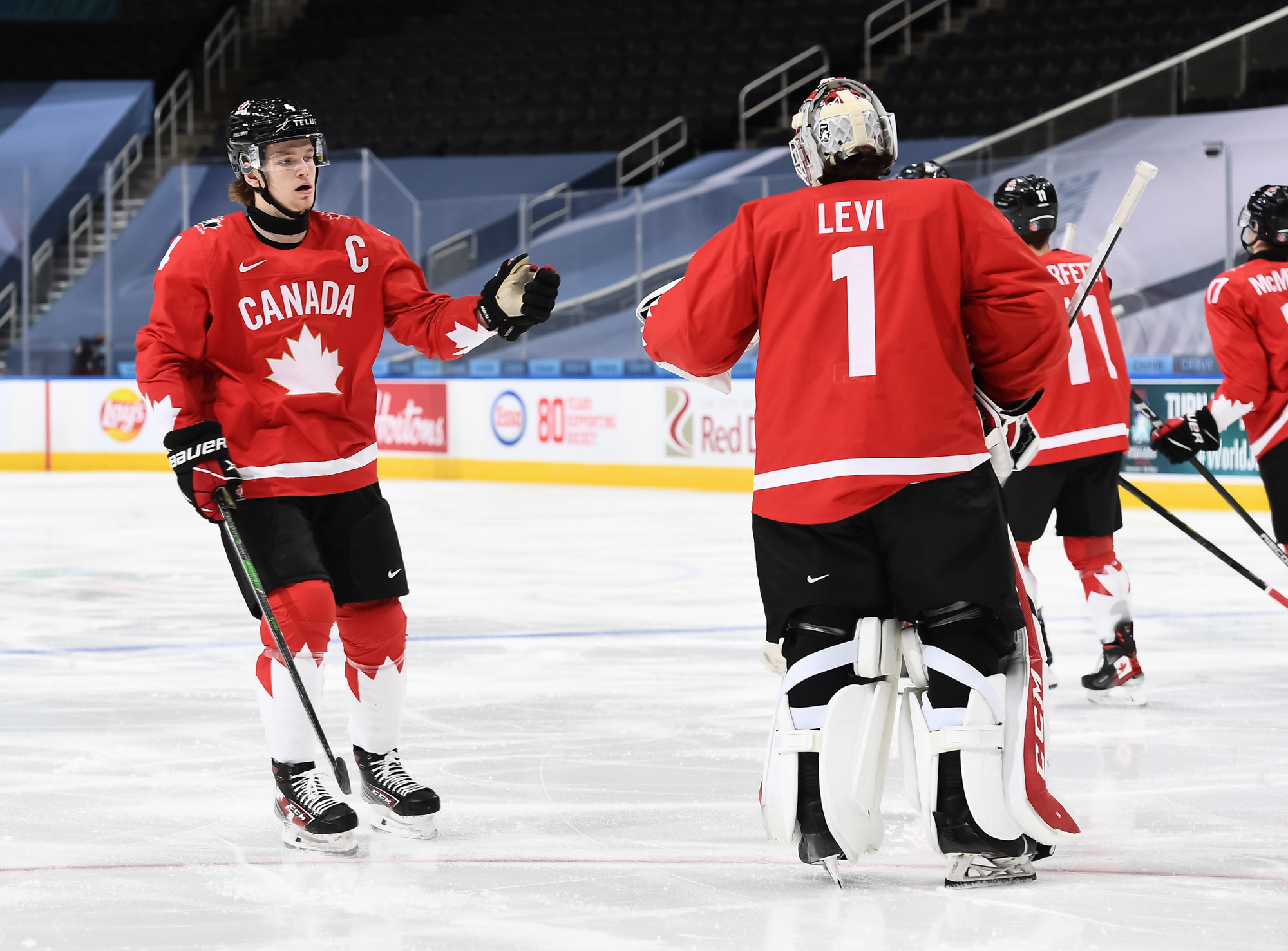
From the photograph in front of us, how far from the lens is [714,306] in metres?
2.66

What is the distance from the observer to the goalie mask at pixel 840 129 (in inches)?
106

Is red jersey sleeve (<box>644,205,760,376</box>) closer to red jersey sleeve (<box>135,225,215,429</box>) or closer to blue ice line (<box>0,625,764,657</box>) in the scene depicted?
red jersey sleeve (<box>135,225,215,429</box>)

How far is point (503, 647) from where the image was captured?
5.33m

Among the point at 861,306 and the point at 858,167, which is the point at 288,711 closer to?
the point at 861,306

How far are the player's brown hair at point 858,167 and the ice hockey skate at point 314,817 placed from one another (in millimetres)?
1414

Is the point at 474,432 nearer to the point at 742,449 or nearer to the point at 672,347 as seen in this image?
the point at 742,449

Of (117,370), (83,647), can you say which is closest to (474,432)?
(117,370)

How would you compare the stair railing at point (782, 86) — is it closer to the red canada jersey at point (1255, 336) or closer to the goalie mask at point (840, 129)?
the red canada jersey at point (1255, 336)

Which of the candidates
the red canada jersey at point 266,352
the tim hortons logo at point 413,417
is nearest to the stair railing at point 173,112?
the tim hortons logo at point 413,417

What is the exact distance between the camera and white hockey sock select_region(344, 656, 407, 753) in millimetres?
3221

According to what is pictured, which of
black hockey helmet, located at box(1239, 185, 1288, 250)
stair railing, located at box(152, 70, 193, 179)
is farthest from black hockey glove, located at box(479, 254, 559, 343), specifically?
stair railing, located at box(152, 70, 193, 179)

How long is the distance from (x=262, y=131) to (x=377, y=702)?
44.3 inches

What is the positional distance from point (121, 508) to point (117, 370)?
3856 millimetres

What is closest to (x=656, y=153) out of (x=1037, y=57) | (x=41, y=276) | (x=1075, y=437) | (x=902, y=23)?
(x=902, y=23)
